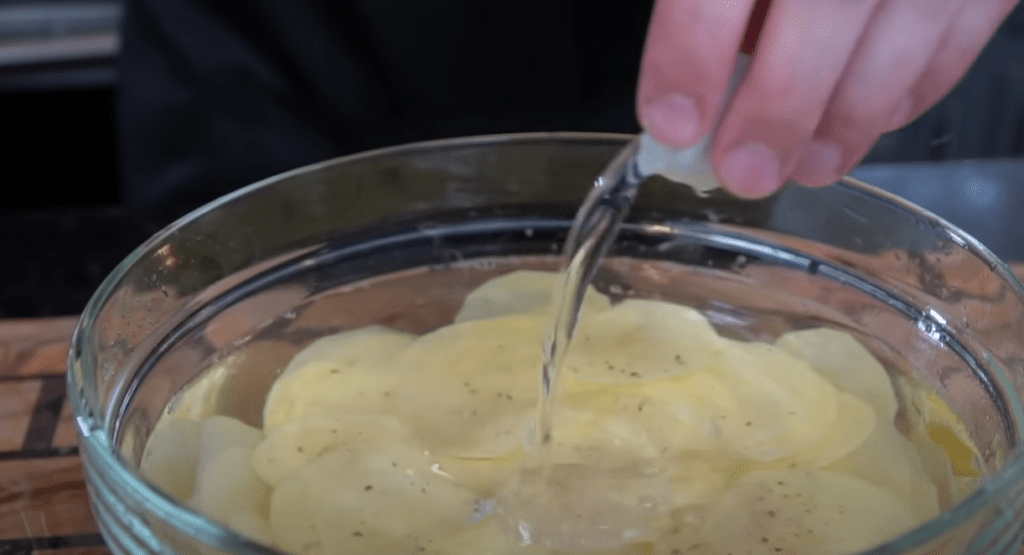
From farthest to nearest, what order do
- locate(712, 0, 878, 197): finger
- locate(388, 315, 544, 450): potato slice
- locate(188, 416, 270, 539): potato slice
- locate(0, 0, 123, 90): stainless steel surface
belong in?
locate(0, 0, 123, 90): stainless steel surface, locate(388, 315, 544, 450): potato slice, locate(188, 416, 270, 539): potato slice, locate(712, 0, 878, 197): finger

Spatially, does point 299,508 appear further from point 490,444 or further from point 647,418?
point 647,418

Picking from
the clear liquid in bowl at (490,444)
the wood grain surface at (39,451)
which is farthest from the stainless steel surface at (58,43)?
the clear liquid in bowl at (490,444)

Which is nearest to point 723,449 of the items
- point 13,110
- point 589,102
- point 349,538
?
point 349,538

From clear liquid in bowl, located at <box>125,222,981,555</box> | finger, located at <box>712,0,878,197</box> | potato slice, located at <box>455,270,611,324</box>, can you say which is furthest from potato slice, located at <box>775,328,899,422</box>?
finger, located at <box>712,0,878,197</box>

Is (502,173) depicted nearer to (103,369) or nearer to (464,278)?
(464,278)

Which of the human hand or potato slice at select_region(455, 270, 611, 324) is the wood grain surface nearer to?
potato slice at select_region(455, 270, 611, 324)

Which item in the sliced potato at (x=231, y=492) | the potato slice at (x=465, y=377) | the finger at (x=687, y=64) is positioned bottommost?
the potato slice at (x=465, y=377)

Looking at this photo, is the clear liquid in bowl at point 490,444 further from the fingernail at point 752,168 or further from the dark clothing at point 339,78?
the dark clothing at point 339,78

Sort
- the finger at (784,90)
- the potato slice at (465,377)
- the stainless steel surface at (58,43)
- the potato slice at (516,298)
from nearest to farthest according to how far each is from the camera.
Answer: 1. the finger at (784,90)
2. the potato slice at (465,377)
3. the potato slice at (516,298)
4. the stainless steel surface at (58,43)
